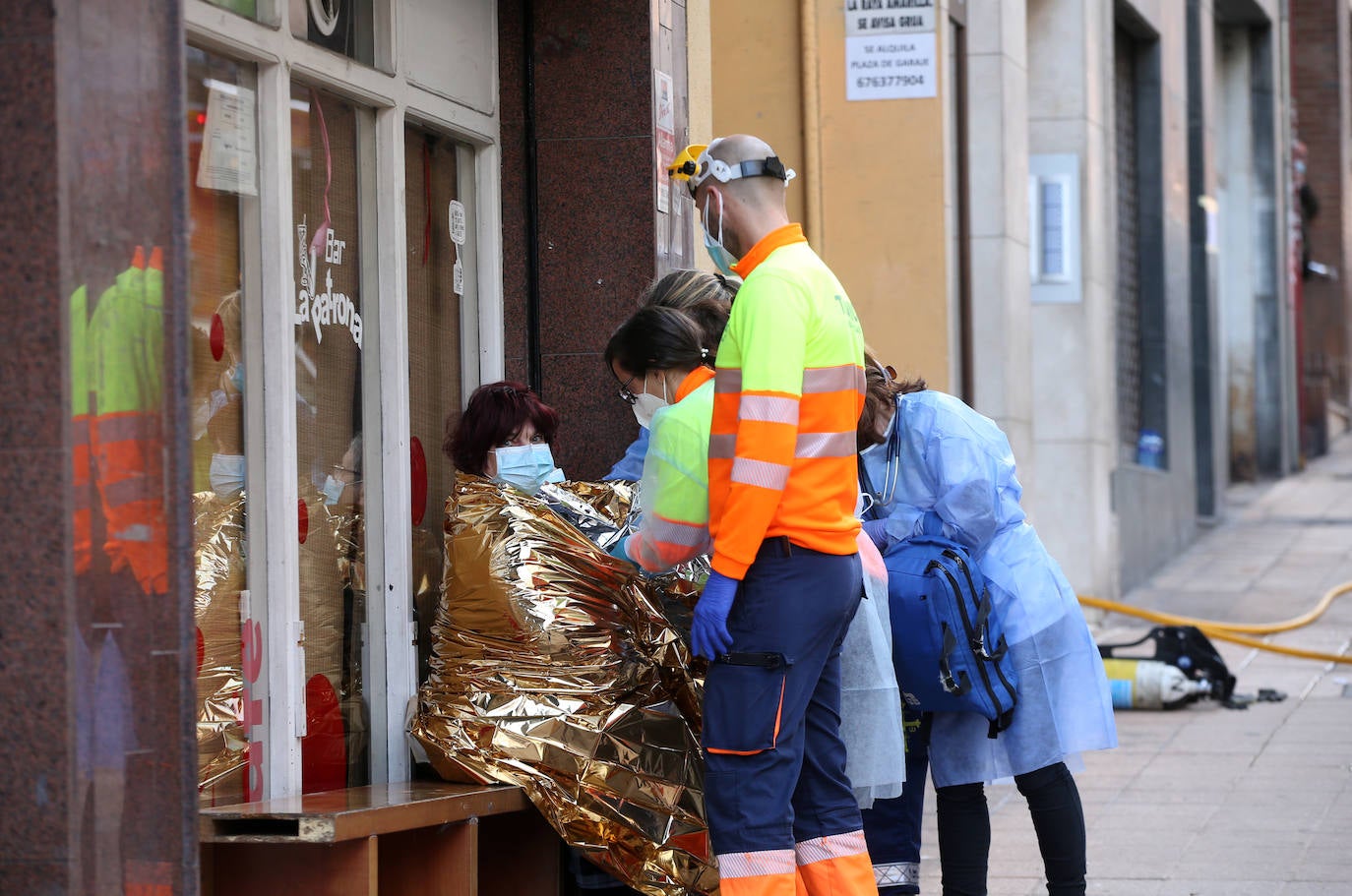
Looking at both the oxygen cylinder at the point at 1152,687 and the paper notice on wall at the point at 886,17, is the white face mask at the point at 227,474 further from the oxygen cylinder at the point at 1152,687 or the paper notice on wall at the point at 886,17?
the oxygen cylinder at the point at 1152,687

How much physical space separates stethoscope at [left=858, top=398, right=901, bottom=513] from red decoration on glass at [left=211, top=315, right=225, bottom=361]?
1705 millimetres

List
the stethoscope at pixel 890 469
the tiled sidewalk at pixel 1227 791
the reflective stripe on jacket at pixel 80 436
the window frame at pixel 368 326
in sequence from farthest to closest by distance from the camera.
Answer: the tiled sidewalk at pixel 1227 791 < the stethoscope at pixel 890 469 < the window frame at pixel 368 326 < the reflective stripe on jacket at pixel 80 436

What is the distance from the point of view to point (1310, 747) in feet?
26.1

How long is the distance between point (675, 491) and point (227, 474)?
3.70 ft

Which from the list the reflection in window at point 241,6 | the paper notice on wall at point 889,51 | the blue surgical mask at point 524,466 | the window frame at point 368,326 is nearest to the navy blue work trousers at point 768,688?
the blue surgical mask at point 524,466

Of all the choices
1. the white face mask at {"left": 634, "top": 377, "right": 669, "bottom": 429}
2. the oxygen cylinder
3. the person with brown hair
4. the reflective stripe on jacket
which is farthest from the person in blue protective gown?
the oxygen cylinder

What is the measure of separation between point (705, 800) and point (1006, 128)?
272 inches

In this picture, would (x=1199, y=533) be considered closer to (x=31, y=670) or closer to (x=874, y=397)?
(x=874, y=397)

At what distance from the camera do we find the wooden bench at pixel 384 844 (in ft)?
13.4

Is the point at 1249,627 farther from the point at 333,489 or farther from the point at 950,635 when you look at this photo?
the point at 333,489

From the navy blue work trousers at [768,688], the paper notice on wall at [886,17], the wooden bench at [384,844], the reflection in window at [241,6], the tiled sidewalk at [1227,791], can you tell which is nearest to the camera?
the wooden bench at [384,844]

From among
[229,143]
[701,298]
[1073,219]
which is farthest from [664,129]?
[1073,219]

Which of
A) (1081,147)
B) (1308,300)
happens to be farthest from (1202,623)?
(1308,300)

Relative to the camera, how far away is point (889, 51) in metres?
9.13
